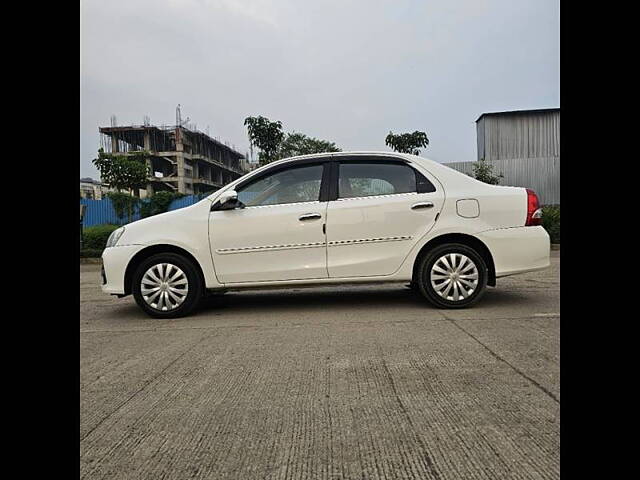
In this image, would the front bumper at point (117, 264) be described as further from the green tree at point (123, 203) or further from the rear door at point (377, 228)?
the green tree at point (123, 203)

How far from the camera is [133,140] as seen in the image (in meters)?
73.6

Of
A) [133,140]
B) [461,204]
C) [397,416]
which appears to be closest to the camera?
[397,416]

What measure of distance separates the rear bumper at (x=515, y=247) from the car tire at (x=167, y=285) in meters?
3.01

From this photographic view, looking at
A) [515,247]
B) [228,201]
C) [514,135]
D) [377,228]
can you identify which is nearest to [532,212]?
[515,247]

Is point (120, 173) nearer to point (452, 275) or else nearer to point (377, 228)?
point (377, 228)

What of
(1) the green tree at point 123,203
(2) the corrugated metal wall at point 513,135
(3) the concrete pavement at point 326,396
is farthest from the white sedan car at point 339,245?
(2) the corrugated metal wall at point 513,135

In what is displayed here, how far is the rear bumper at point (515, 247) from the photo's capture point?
482 centimetres

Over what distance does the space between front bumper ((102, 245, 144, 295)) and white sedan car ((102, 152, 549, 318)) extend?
1cm

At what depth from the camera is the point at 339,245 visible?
488 cm
